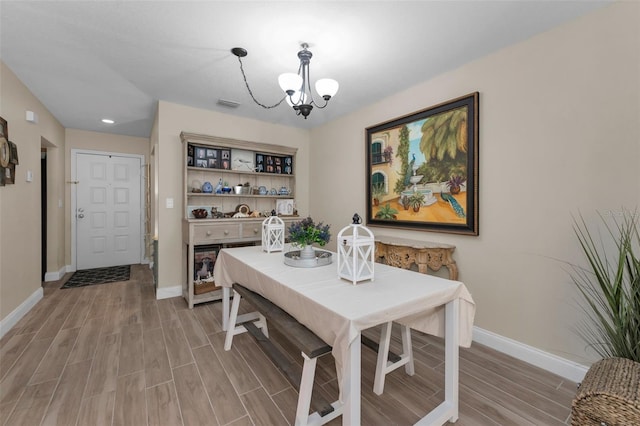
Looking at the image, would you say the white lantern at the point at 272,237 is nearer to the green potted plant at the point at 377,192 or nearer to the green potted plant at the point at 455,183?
the green potted plant at the point at 377,192

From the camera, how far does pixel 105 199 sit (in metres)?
5.00

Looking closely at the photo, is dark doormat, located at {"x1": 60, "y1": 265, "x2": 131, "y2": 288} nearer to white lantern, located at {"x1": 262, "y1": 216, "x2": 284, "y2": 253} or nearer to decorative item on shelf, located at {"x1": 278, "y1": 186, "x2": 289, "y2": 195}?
decorative item on shelf, located at {"x1": 278, "y1": 186, "x2": 289, "y2": 195}

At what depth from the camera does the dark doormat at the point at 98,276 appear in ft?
13.5

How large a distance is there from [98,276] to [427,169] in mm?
5101

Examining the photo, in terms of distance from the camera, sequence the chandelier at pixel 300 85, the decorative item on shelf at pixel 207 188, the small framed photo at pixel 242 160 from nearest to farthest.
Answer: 1. the chandelier at pixel 300 85
2. the decorative item on shelf at pixel 207 188
3. the small framed photo at pixel 242 160

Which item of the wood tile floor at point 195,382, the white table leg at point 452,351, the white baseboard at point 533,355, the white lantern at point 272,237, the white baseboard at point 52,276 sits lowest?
the wood tile floor at point 195,382

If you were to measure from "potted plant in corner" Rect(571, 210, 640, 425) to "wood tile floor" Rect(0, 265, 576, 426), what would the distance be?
0.40m

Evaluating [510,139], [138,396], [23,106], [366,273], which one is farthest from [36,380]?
[510,139]

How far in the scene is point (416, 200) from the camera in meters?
2.83

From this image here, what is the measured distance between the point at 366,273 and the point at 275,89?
229cm

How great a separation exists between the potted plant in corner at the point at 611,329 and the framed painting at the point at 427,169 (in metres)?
0.77

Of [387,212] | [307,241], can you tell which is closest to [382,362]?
[307,241]

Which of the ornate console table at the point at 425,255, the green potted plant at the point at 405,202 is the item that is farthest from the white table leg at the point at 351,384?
the green potted plant at the point at 405,202

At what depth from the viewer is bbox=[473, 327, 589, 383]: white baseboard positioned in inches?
73.5
